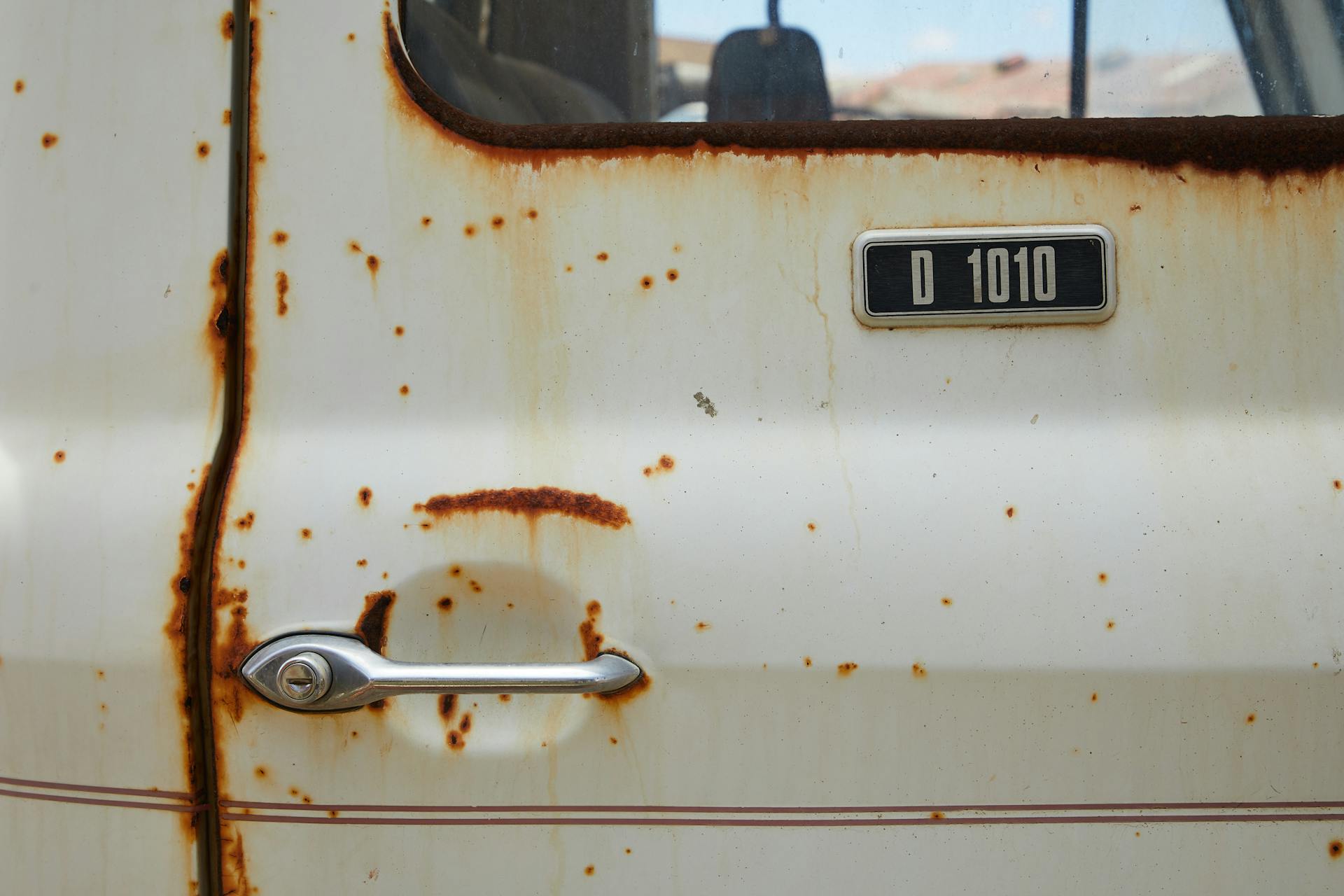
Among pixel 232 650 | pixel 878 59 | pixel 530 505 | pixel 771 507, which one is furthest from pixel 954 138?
pixel 232 650

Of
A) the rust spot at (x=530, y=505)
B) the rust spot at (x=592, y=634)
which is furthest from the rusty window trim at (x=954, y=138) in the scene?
the rust spot at (x=592, y=634)

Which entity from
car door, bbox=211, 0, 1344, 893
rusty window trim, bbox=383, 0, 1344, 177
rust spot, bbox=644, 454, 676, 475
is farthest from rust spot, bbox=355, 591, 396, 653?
rusty window trim, bbox=383, 0, 1344, 177

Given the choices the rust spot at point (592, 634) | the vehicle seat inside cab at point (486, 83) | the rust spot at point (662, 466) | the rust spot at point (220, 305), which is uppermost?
the vehicle seat inside cab at point (486, 83)

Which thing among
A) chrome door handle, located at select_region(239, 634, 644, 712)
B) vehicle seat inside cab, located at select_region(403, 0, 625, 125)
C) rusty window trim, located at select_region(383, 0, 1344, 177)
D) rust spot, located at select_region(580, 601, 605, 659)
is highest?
vehicle seat inside cab, located at select_region(403, 0, 625, 125)

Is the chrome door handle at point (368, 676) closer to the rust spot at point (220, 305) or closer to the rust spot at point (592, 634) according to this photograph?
the rust spot at point (592, 634)

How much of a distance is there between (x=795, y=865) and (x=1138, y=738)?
0.32 m

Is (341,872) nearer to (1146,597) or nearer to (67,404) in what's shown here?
(67,404)

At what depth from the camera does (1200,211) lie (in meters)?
0.88

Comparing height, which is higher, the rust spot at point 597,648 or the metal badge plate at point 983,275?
the metal badge plate at point 983,275

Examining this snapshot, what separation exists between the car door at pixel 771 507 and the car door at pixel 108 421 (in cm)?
4

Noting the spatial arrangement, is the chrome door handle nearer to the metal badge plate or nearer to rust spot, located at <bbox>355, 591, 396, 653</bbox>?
rust spot, located at <bbox>355, 591, 396, 653</bbox>

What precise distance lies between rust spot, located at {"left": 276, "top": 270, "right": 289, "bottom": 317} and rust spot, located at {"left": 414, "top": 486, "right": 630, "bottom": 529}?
22cm

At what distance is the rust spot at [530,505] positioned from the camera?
0.87 m

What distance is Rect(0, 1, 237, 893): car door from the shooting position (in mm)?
872
